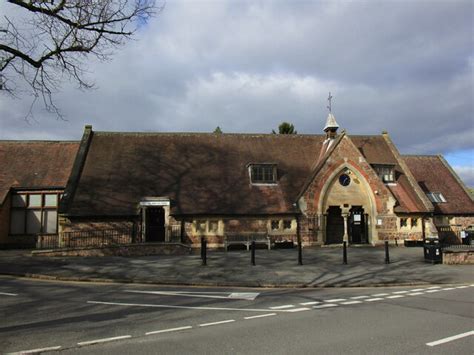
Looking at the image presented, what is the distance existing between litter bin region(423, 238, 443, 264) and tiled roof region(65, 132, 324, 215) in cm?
889

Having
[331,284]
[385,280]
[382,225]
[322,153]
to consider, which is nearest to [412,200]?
[382,225]

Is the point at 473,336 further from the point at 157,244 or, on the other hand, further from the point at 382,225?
the point at 382,225

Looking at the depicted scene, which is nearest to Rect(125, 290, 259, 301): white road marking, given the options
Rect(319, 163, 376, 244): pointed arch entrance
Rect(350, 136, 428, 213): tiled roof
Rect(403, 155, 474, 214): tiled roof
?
Rect(319, 163, 376, 244): pointed arch entrance

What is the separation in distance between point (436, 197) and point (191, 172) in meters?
19.0

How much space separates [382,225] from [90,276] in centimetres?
1924

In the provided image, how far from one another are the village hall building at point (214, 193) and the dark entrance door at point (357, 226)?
0.07m

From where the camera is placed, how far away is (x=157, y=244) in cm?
2159

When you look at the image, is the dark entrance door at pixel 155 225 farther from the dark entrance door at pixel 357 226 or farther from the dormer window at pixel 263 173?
the dark entrance door at pixel 357 226

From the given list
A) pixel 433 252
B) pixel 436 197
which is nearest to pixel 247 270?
pixel 433 252

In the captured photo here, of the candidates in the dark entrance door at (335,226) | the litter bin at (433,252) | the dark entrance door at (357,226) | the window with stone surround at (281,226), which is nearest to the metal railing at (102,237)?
the window with stone surround at (281,226)

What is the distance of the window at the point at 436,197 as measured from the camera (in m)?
30.9

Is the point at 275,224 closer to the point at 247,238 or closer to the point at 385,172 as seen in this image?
the point at 247,238

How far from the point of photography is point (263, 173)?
91.5ft

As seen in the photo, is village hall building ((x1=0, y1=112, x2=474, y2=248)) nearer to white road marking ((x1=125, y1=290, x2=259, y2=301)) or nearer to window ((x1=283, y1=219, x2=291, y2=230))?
window ((x1=283, y1=219, x2=291, y2=230))
